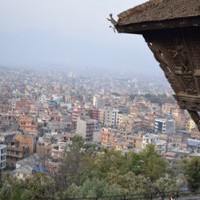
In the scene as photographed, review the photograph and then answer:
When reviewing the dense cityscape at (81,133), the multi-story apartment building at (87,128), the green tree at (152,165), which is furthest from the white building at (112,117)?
the green tree at (152,165)

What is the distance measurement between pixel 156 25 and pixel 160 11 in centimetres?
28

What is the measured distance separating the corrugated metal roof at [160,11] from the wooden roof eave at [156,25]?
0.17 ft

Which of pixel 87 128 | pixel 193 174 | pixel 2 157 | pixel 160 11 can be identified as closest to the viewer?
pixel 160 11

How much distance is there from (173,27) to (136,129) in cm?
8244

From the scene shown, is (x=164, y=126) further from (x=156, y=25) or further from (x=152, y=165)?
(x=156, y=25)

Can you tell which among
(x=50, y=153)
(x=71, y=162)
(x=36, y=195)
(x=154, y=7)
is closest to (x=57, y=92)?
(x=50, y=153)

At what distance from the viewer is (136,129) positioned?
288 feet

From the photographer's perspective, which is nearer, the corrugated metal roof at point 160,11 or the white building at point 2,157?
the corrugated metal roof at point 160,11

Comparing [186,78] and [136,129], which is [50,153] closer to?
[136,129]

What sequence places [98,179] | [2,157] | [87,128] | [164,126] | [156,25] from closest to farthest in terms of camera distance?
[156,25]
[98,179]
[2,157]
[87,128]
[164,126]

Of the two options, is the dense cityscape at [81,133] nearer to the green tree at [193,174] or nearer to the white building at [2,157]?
the white building at [2,157]

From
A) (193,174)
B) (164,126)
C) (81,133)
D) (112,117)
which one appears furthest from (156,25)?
(112,117)

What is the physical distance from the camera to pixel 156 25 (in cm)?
604

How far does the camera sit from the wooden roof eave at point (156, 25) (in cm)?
561
